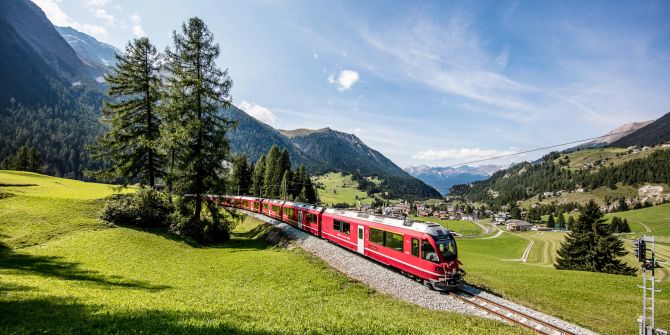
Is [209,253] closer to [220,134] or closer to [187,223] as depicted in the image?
[187,223]

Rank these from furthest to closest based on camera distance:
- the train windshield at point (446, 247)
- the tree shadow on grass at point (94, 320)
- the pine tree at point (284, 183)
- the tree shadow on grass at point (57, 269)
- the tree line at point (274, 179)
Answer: the tree line at point (274, 179) < the pine tree at point (284, 183) < the train windshield at point (446, 247) < the tree shadow on grass at point (57, 269) < the tree shadow on grass at point (94, 320)

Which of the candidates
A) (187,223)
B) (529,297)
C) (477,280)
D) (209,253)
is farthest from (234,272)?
(529,297)

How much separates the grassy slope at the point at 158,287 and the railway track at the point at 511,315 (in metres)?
1.50

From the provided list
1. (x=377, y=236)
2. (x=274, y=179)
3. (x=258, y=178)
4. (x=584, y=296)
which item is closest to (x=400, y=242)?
(x=377, y=236)

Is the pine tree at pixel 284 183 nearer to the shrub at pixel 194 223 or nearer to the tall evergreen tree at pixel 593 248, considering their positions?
the shrub at pixel 194 223

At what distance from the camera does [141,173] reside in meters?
31.1

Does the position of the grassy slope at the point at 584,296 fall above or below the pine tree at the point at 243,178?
below

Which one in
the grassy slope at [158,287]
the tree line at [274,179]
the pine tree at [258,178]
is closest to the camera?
the grassy slope at [158,287]

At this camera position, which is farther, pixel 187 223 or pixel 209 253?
pixel 187 223

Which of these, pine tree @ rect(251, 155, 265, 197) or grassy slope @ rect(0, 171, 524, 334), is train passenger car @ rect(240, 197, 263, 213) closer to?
grassy slope @ rect(0, 171, 524, 334)

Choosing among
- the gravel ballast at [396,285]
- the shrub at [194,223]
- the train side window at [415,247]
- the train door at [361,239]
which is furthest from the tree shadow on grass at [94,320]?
the shrub at [194,223]

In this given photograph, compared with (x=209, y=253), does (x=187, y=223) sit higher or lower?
higher

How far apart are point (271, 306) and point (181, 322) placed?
13.4ft

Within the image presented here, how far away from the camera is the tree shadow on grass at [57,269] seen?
14.1 meters
